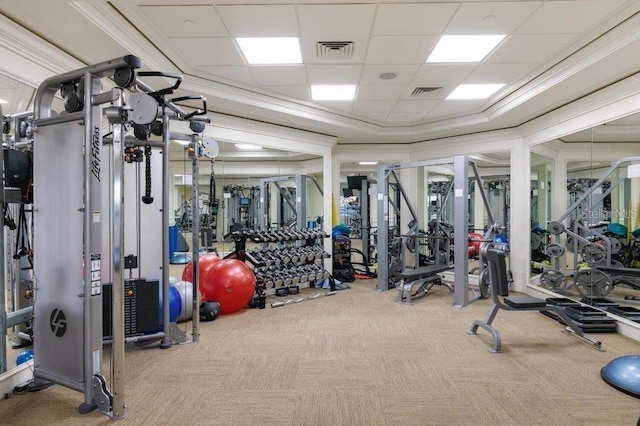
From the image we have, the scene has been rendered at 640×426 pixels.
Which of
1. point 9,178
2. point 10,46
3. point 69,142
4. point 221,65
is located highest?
point 221,65

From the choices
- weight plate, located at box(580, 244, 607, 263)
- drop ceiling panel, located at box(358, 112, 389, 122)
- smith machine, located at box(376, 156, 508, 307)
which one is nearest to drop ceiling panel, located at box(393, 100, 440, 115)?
drop ceiling panel, located at box(358, 112, 389, 122)

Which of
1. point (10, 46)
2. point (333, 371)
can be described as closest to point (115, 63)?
point (10, 46)

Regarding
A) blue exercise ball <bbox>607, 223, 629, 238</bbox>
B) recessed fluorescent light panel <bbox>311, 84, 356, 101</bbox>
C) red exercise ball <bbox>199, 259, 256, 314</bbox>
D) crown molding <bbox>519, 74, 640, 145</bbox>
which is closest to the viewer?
crown molding <bbox>519, 74, 640, 145</bbox>

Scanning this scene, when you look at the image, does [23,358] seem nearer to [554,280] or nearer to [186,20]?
[186,20]

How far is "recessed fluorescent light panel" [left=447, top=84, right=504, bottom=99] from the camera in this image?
15.8 ft

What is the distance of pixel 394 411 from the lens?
8.04 ft

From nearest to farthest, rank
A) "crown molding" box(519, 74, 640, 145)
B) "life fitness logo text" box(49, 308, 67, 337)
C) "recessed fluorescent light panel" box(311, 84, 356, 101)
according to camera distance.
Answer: "life fitness logo text" box(49, 308, 67, 337) < "crown molding" box(519, 74, 640, 145) < "recessed fluorescent light panel" box(311, 84, 356, 101)

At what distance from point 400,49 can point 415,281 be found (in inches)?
131

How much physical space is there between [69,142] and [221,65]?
204cm

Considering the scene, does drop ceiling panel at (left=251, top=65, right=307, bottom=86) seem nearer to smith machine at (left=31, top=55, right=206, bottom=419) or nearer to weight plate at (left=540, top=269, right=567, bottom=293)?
smith machine at (left=31, top=55, right=206, bottom=419)

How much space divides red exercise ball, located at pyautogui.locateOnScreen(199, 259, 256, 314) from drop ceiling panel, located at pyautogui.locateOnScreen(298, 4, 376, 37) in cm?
288

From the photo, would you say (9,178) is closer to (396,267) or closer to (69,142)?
(69,142)

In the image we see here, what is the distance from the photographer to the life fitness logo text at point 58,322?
249cm

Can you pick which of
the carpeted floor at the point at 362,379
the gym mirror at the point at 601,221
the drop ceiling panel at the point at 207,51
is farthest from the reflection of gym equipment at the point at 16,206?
the gym mirror at the point at 601,221
